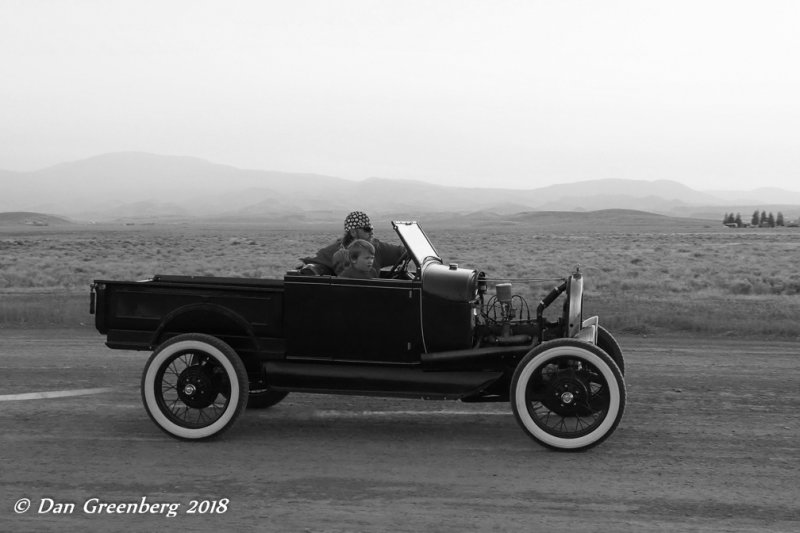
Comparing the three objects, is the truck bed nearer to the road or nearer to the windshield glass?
the road

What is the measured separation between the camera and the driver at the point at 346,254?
24.3 feet

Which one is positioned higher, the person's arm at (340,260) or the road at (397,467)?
the person's arm at (340,260)

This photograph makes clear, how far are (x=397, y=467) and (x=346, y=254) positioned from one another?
211 cm

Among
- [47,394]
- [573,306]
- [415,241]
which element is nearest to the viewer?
[573,306]

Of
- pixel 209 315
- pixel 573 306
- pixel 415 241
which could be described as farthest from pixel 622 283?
pixel 209 315

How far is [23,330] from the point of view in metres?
12.7

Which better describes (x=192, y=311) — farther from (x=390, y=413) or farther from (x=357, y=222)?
(x=390, y=413)

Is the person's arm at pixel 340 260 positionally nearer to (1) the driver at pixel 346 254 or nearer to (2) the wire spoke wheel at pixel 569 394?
(1) the driver at pixel 346 254

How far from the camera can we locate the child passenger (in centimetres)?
679

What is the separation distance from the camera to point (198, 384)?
261 inches

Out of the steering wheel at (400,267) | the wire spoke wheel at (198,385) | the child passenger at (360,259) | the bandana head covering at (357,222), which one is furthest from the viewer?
the bandana head covering at (357,222)

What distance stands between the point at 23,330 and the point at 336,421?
7.48m

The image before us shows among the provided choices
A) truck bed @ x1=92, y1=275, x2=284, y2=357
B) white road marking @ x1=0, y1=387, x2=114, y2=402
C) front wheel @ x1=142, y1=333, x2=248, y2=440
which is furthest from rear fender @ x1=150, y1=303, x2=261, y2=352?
white road marking @ x1=0, y1=387, x2=114, y2=402

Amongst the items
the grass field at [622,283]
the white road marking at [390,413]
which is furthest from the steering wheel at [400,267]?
the white road marking at [390,413]
